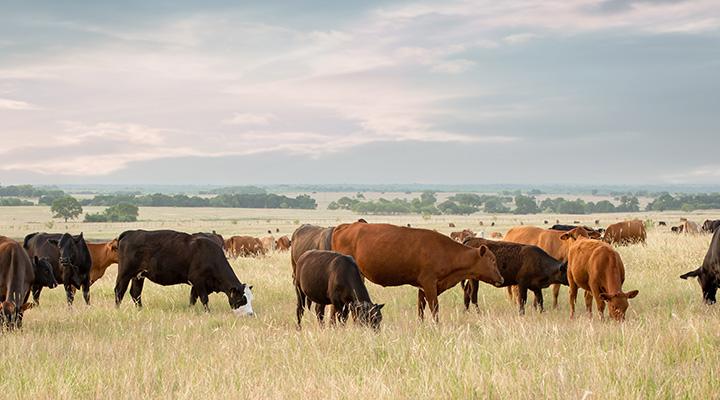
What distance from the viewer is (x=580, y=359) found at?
7340mm

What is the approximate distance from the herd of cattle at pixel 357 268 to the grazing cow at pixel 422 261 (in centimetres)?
2

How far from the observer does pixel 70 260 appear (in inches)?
589

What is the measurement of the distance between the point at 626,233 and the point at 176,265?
20.7 metres

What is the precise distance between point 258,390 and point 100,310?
8015 mm

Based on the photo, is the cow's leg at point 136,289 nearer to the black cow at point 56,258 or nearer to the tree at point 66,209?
the black cow at point 56,258

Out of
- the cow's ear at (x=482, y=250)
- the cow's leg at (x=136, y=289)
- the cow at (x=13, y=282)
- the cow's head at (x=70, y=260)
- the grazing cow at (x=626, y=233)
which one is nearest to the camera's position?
the cow at (x=13, y=282)

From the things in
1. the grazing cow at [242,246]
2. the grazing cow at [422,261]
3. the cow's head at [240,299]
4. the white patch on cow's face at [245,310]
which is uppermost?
the grazing cow at [422,261]

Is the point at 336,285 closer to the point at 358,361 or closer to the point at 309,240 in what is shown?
the point at 358,361

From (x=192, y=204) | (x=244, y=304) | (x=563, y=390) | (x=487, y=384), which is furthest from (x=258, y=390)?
(x=192, y=204)

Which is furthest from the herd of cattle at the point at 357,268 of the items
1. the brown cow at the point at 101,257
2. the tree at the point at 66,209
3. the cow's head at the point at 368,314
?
the tree at the point at 66,209

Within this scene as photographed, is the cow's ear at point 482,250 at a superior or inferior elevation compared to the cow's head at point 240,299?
superior

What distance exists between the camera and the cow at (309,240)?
1612cm

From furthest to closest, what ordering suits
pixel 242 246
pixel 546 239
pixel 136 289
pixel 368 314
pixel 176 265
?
1. pixel 242 246
2. pixel 546 239
3. pixel 136 289
4. pixel 176 265
5. pixel 368 314

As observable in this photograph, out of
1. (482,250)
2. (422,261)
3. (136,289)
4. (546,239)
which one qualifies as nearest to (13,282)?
(136,289)
